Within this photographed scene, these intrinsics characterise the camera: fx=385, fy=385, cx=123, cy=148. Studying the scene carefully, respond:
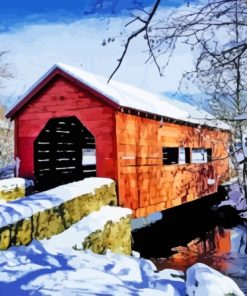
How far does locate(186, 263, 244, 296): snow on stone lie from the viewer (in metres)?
3.20

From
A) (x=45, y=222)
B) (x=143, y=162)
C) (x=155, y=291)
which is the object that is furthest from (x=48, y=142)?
(x=155, y=291)

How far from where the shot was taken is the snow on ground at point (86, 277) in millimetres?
3379

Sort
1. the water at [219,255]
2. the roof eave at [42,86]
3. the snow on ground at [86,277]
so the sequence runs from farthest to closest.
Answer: the roof eave at [42,86] < the water at [219,255] < the snow on ground at [86,277]

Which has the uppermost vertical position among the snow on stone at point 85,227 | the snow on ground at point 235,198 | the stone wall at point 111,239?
the snow on stone at point 85,227

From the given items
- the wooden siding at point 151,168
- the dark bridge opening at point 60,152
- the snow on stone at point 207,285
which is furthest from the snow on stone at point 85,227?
the dark bridge opening at point 60,152

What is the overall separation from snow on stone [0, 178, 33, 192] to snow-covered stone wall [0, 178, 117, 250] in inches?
91.9

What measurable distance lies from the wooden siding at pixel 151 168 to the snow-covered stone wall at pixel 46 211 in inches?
86.0

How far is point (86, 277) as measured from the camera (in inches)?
151

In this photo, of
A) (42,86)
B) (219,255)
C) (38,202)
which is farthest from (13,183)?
(219,255)

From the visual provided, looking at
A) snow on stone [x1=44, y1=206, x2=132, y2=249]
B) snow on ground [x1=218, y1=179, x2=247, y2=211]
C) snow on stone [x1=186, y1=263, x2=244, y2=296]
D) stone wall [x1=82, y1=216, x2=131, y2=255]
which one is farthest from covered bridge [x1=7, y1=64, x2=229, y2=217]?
snow on stone [x1=186, y1=263, x2=244, y2=296]

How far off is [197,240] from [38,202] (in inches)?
313

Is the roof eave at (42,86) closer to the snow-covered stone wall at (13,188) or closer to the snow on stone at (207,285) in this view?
the snow-covered stone wall at (13,188)

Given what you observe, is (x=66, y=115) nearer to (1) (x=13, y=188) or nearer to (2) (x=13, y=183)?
(2) (x=13, y=183)

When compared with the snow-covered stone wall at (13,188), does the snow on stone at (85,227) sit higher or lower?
lower
